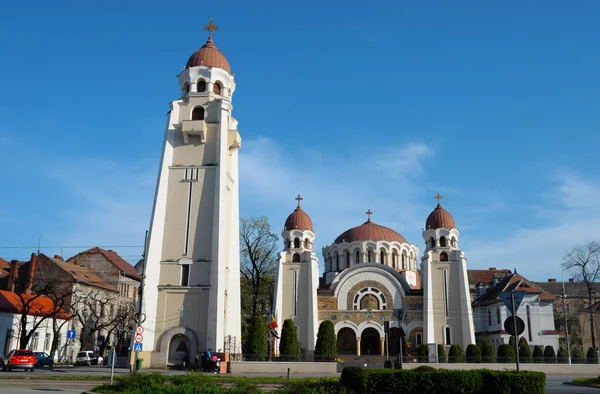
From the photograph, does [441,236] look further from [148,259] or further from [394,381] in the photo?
[394,381]

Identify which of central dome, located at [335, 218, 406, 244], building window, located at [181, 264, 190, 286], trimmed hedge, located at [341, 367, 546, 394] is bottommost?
trimmed hedge, located at [341, 367, 546, 394]

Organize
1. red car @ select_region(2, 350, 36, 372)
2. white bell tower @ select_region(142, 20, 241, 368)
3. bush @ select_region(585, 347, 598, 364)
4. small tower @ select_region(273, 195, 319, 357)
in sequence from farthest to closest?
small tower @ select_region(273, 195, 319, 357), bush @ select_region(585, 347, 598, 364), white bell tower @ select_region(142, 20, 241, 368), red car @ select_region(2, 350, 36, 372)

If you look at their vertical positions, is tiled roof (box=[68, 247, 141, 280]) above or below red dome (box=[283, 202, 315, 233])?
below

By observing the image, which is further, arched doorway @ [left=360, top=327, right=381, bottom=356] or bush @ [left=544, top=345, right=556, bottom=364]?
arched doorway @ [left=360, top=327, right=381, bottom=356]

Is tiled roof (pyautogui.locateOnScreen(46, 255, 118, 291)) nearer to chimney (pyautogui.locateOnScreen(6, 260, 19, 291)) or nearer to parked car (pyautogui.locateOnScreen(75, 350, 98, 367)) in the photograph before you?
chimney (pyautogui.locateOnScreen(6, 260, 19, 291))

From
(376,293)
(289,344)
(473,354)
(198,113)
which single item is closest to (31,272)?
(198,113)

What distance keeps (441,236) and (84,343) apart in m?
31.3

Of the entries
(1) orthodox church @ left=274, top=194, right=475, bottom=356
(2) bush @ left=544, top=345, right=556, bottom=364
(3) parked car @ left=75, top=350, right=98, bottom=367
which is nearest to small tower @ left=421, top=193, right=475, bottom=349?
(1) orthodox church @ left=274, top=194, right=475, bottom=356

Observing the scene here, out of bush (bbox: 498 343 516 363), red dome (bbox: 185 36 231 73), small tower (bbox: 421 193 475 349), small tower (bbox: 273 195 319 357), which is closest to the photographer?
bush (bbox: 498 343 516 363)

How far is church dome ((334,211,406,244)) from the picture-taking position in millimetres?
56469

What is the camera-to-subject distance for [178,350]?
3038cm

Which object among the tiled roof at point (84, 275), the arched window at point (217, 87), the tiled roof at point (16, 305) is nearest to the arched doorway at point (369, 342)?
the tiled roof at point (84, 275)

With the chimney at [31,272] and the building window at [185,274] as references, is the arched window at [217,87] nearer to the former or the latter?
the building window at [185,274]

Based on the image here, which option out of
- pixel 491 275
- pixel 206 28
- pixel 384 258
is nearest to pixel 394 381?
pixel 206 28
